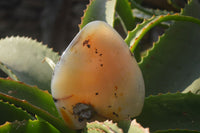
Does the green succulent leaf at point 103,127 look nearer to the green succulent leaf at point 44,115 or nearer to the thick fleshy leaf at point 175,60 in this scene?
the green succulent leaf at point 44,115

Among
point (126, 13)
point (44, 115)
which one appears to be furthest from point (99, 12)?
point (44, 115)

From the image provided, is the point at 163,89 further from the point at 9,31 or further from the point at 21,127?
Answer: the point at 9,31

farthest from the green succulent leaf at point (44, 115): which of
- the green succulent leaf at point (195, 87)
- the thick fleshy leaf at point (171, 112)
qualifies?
the green succulent leaf at point (195, 87)

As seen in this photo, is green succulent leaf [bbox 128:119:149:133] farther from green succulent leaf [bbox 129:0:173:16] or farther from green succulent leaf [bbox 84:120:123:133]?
green succulent leaf [bbox 129:0:173:16]

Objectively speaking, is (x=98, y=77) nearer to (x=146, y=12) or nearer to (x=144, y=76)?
(x=144, y=76)

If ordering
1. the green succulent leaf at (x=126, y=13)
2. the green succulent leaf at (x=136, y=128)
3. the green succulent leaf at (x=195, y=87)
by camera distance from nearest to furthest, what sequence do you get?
the green succulent leaf at (x=136, y=128), the green succulent leaf at (x=195, y=87), the green succulent leaf at (x=126, y=13)

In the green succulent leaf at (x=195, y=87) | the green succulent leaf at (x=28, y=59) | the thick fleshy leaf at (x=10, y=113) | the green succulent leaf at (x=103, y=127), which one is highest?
the green succulent leaf at (x=28, y=59)

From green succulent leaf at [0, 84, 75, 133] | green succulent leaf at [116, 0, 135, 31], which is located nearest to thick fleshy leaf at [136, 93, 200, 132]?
green succulent leaf at [0, 84, 75, 133]
